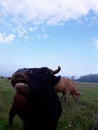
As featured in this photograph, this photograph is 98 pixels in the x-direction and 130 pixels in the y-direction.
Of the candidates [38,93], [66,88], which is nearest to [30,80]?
[38,93]

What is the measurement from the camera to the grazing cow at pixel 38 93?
17.8 feet

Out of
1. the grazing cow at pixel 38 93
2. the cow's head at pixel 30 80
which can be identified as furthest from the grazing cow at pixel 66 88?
the cow's head at pixel 30 80

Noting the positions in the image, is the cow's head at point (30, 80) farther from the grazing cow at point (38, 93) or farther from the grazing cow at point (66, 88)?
the grazing cow at point (66, 88)

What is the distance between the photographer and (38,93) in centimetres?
565

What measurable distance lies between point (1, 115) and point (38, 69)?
18.8 feet

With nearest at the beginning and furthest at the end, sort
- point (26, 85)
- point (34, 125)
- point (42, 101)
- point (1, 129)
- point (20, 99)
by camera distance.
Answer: point (26, 85), point (42, 101), point (34, 125), point (20, 99), point (1, 129)

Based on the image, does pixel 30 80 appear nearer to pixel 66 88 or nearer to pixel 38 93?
pixel 38 93

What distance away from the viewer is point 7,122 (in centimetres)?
1041

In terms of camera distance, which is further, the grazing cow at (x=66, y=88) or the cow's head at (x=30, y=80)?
the grazing cow at (x=66, y=88)

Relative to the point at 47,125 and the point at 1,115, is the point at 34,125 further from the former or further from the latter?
the point at 1,115

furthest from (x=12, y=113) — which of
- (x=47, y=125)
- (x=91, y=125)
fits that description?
(x=47, y=125)

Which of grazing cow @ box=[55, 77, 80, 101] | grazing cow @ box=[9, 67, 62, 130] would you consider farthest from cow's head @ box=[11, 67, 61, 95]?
grazing cow @ box=[55, 77, 80, 101]

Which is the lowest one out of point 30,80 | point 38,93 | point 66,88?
point 38,93

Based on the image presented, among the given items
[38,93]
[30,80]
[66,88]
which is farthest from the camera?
[66,88]
